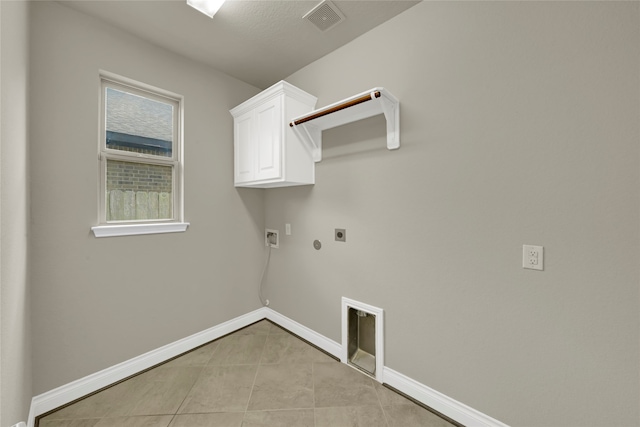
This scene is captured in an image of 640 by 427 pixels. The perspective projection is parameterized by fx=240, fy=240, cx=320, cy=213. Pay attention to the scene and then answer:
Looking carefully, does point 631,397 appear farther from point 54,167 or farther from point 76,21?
point 76,21

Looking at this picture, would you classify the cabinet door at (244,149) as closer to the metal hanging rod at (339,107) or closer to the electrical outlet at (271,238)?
the metal hanging rod at (339,107)

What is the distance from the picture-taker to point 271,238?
9.27ft

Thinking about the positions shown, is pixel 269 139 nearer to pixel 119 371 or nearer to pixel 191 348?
pixel 191 348

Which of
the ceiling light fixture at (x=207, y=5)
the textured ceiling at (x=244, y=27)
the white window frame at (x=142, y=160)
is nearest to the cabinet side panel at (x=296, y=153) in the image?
the textured ceiling at (x=244, y=27)

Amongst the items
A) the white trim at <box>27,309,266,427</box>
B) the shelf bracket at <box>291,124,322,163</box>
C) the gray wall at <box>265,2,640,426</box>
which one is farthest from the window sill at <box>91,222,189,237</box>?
the gray wall at <box>265,2,640,426</box>

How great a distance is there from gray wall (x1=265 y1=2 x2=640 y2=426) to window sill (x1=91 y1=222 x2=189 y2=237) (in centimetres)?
153

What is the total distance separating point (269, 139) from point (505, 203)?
1.82 meters

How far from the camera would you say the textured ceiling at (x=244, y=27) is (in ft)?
5.55

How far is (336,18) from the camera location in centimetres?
180

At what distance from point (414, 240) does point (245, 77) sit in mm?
2406

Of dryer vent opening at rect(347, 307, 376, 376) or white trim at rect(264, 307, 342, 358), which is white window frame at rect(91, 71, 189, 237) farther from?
dryer vent opening at rect(347, 307, 376, 376)

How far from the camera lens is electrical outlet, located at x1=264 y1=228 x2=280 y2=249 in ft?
9.07

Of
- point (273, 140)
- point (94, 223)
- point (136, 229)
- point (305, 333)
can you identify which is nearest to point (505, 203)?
point (273, 140)

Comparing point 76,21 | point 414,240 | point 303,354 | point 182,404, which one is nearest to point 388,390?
point 303,354
